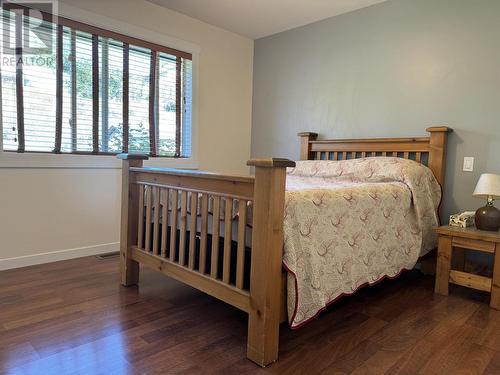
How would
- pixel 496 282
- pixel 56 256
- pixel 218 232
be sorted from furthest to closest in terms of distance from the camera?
pixel 56 256, pixel 496 282, pixel 218 232

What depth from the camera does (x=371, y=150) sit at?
2.93 m

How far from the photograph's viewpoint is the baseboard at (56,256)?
2482 millimetres

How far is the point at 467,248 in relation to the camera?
7.04 feet

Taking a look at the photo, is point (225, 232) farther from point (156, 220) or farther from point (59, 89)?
point (59, 89)

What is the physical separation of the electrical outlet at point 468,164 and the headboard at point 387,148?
5.4 inches

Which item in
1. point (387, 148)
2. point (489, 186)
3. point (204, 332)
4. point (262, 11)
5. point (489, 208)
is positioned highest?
point (262, 11)

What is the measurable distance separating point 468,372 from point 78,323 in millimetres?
1741

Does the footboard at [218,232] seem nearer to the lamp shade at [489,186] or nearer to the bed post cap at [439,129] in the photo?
the lamp shade at [489,186]

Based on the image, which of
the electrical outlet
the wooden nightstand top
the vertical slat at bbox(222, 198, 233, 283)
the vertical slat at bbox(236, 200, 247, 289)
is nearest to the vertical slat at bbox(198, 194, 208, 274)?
the vertical slat at bbox(222, 198, 233, 283)

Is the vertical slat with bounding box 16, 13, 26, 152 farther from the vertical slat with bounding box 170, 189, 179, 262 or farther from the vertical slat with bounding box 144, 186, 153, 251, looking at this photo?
the vertical slat with bounding box 170, 189, 179, 262

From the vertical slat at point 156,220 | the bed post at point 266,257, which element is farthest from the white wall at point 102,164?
the bed post at point 266,257

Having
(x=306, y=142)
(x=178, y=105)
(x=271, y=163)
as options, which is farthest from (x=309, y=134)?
(x=271, y=163)

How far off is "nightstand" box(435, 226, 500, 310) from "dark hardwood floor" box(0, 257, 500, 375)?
0.10 meters

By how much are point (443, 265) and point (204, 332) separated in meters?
1.54
